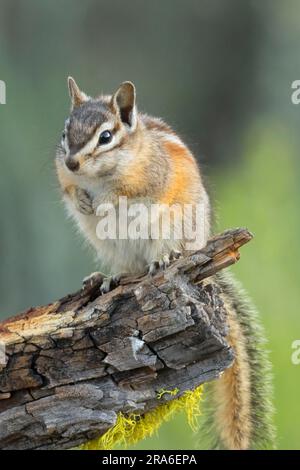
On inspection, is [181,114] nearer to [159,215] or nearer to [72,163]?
[159,215]

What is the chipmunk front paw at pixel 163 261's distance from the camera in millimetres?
4230

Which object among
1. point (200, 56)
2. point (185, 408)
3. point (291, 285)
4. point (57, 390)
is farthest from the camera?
point (200, 56)

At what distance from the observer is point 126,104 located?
435 cm

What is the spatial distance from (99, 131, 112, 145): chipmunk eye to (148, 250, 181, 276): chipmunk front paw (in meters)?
0.50

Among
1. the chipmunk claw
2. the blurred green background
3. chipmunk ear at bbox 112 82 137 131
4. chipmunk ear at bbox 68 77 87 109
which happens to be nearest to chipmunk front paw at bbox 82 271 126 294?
the chipmunk claw

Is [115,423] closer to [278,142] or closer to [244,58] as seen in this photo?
[278,142]

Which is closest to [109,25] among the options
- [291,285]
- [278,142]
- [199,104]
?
[199,104]

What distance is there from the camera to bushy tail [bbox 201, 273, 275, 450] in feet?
14.4

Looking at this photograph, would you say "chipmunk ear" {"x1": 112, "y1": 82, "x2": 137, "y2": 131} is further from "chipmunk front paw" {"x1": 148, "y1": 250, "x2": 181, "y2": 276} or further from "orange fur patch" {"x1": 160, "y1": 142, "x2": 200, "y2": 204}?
"chipmunk front paw" {"x1": 148, "y1": 250, "x2": 181, "y2": 276}

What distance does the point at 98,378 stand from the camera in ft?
12.3

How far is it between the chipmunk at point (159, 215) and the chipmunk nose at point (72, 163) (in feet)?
0.54

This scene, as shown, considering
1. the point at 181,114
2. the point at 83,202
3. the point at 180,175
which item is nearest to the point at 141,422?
the point at 83,202

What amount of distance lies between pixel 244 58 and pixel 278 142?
2445 millimetres
